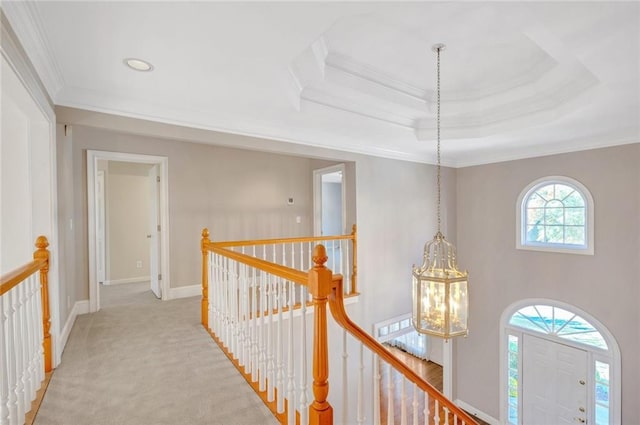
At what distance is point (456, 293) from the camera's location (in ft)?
8.64

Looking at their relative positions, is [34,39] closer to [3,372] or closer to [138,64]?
[138,64]

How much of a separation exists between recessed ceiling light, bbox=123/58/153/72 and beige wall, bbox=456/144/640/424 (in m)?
5.22

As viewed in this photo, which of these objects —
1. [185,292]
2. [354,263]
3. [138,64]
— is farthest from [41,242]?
[354,263]

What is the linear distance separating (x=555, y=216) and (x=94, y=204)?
6.33 metres

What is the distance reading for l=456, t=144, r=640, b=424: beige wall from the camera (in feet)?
12.9

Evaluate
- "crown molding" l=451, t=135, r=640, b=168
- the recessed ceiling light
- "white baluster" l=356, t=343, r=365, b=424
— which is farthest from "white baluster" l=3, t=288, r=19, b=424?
"crown molding" l=451, t=135, r=640, b=168

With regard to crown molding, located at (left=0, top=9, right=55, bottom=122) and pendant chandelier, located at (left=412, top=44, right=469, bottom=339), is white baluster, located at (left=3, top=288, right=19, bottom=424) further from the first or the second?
pendant chandelier, located at (left=412, top=44, right=469, bottom=339)

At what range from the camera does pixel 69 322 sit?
308 centimetres

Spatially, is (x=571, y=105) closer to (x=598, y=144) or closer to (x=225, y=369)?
(x=598, y=144)

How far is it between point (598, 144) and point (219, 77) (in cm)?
484

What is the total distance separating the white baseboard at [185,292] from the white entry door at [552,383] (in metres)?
5.13

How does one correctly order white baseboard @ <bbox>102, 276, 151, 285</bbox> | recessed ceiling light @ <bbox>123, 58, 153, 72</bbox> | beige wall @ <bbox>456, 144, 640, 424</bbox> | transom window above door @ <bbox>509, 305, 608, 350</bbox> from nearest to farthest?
1. recessed ceiling light @ <bbox>123, 58, 153, 72</bbox>
2. beige wall @ <bbox>456, 144, 640, 424</bbox>
3. transom window above door @ <bbox>509, 305, 608, 350</bbox>
4. white baseboard @ <bbox>102, 276, 151, 285</bbox>

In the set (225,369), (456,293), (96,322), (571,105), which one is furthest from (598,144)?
(96,322)

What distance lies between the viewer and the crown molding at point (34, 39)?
1486 millimetres
